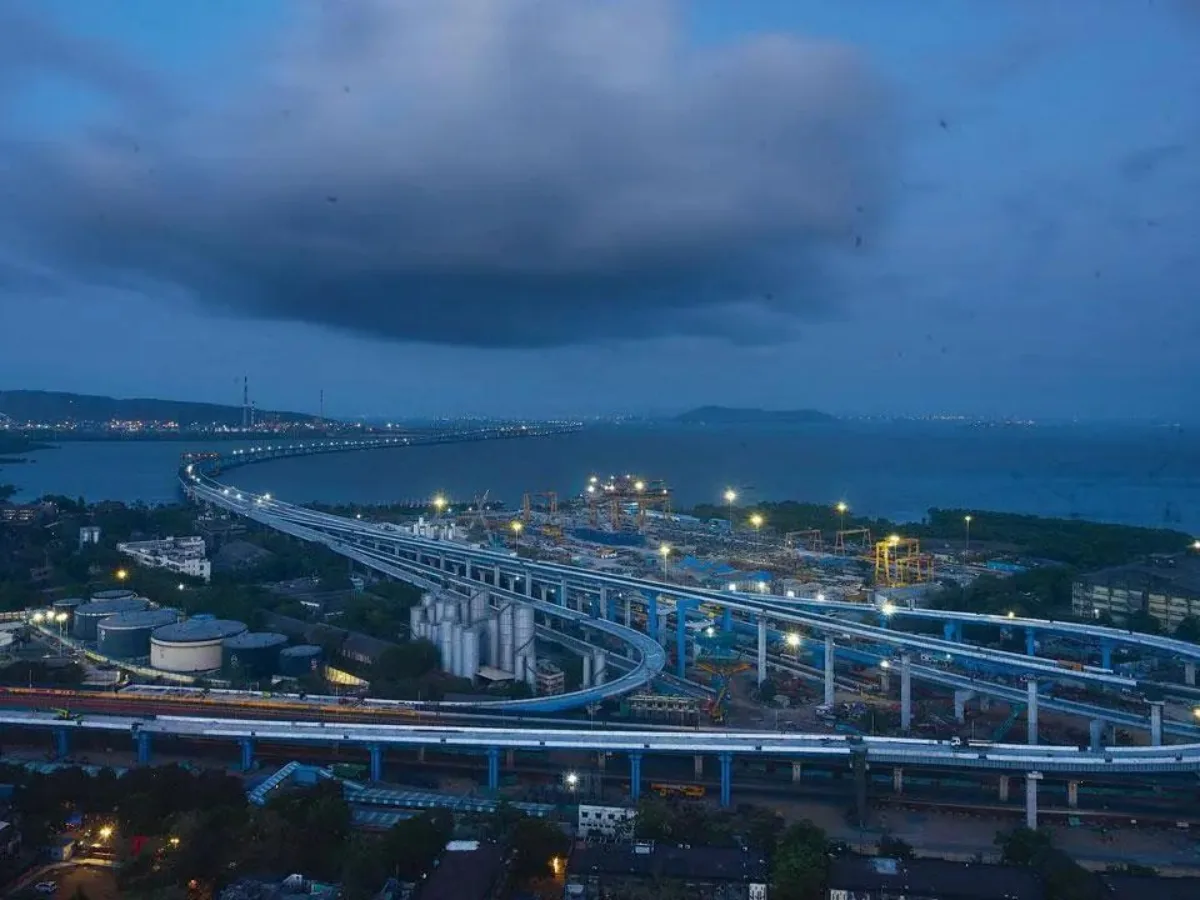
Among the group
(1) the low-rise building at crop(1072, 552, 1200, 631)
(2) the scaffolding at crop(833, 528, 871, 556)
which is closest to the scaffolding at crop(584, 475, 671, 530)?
(2) the scaffolding at crop(833, 528, 871, 556)

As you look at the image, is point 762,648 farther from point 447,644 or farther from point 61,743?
point 61,743

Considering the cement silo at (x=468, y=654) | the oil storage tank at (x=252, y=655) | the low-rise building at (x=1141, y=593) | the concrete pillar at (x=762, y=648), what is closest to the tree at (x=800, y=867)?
the concrete pillar at (x=762, y=648)

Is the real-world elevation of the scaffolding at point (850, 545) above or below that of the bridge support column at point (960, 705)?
above

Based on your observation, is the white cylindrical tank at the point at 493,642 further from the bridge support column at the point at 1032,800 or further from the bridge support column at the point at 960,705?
the bridge support column at the point at 1032,800

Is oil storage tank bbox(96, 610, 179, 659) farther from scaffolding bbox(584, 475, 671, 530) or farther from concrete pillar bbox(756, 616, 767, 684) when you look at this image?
scaffolding bbox(584, 475, 671, 530)

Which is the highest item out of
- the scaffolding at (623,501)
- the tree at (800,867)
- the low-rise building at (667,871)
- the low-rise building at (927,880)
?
the scaffolding at (623,501)

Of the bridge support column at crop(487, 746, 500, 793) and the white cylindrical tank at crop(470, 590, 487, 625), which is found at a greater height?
the white cylindrical tank at crop(470, 590, 487, 625)
